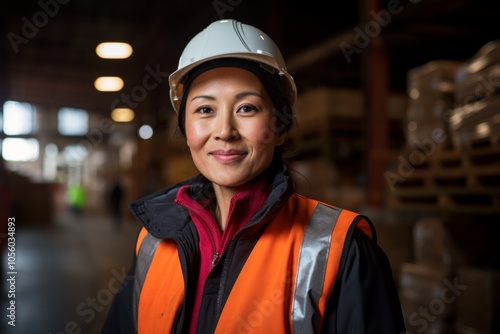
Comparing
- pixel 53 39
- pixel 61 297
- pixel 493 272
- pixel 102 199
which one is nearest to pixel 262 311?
pixel 493 272

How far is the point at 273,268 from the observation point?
62.2 inches

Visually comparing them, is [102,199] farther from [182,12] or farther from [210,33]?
[210,33]

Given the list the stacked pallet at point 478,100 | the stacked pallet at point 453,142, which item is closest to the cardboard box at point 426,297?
the stacked pallet at point 453,142

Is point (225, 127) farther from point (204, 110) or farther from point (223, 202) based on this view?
point (223, 202)

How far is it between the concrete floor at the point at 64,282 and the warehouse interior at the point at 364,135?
0.12 feet

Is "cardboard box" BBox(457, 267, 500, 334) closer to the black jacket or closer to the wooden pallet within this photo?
the wooden pallet

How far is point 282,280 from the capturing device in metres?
1.53

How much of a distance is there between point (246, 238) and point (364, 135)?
567 centimetres

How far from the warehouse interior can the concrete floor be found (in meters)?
0.04

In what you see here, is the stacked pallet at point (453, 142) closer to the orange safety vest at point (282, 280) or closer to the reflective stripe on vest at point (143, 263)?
the orange safety vest at point (282, 280)

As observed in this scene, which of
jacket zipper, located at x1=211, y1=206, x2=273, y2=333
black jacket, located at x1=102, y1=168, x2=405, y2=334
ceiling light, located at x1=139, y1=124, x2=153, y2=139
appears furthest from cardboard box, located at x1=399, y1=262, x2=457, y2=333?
ceiling light, located at x1=139, y1=124, x2=153, y2=139

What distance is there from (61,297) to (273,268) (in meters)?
5.62

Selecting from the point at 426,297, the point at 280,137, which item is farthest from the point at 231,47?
the point at 426,297

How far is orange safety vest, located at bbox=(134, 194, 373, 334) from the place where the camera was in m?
1.49
